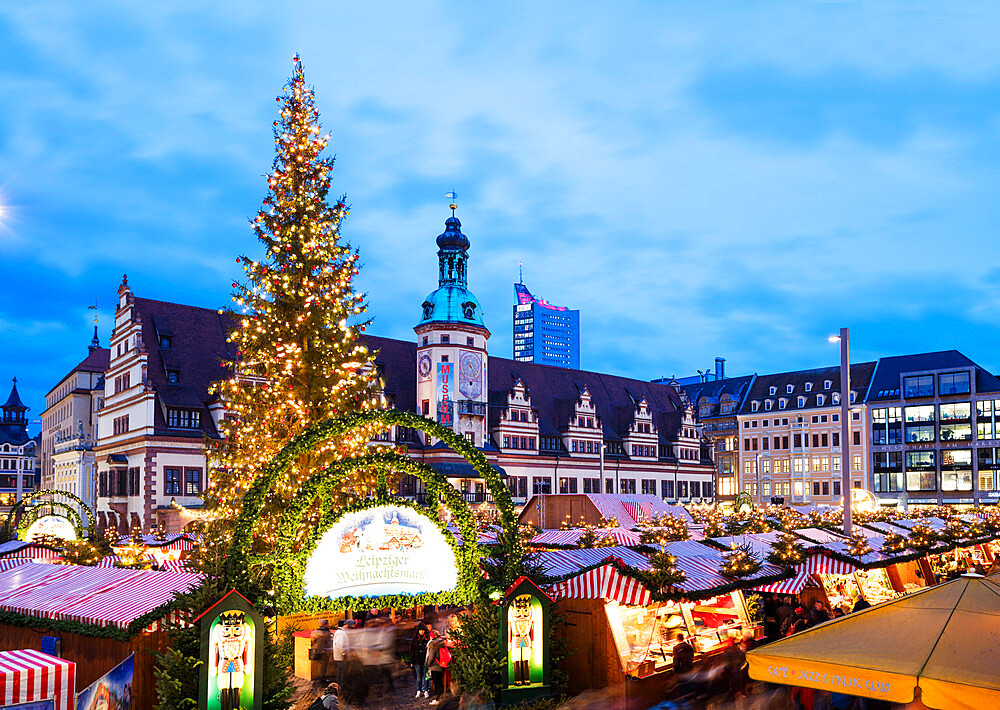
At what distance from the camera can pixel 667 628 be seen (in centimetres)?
1623

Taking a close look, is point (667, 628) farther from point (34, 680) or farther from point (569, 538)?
point (34, 680)

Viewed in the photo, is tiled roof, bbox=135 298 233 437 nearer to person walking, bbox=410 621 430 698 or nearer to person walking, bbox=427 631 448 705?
person walking, bbox=410 621 430 698

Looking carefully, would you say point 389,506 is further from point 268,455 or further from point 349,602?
point 268,455

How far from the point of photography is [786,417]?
88.2m

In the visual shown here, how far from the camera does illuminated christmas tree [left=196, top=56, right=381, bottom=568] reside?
70.6ft

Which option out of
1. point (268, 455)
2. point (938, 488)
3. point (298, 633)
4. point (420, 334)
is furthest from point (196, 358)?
point (938, 488)

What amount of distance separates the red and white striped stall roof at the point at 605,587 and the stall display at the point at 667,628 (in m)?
0.27

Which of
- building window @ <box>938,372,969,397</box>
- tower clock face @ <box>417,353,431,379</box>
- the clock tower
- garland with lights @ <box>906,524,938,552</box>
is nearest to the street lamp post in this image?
garland with lights @ <box>906,524,938,552</box>

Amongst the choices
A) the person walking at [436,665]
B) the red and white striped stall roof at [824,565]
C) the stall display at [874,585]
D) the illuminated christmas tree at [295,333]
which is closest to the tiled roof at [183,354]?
the illuminated christmas tree at [295,333]

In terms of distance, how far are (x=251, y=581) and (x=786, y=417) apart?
82972 mm

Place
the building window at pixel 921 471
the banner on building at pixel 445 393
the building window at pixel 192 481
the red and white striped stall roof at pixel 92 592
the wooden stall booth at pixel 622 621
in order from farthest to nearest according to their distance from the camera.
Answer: the building window at pixel 921 471 → the banner on building at pixel 445 393 → the building window at pixel 192 481 → the wooden stall booth at pixel 622 621 → the red and white striped stall roof at pixel 92 592

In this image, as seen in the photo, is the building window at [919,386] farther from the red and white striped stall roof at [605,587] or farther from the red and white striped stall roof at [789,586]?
the red and white striped stall roof at [605,587]

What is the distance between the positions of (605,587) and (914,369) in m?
76.4

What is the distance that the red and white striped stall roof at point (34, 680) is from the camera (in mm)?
Result: 8586
